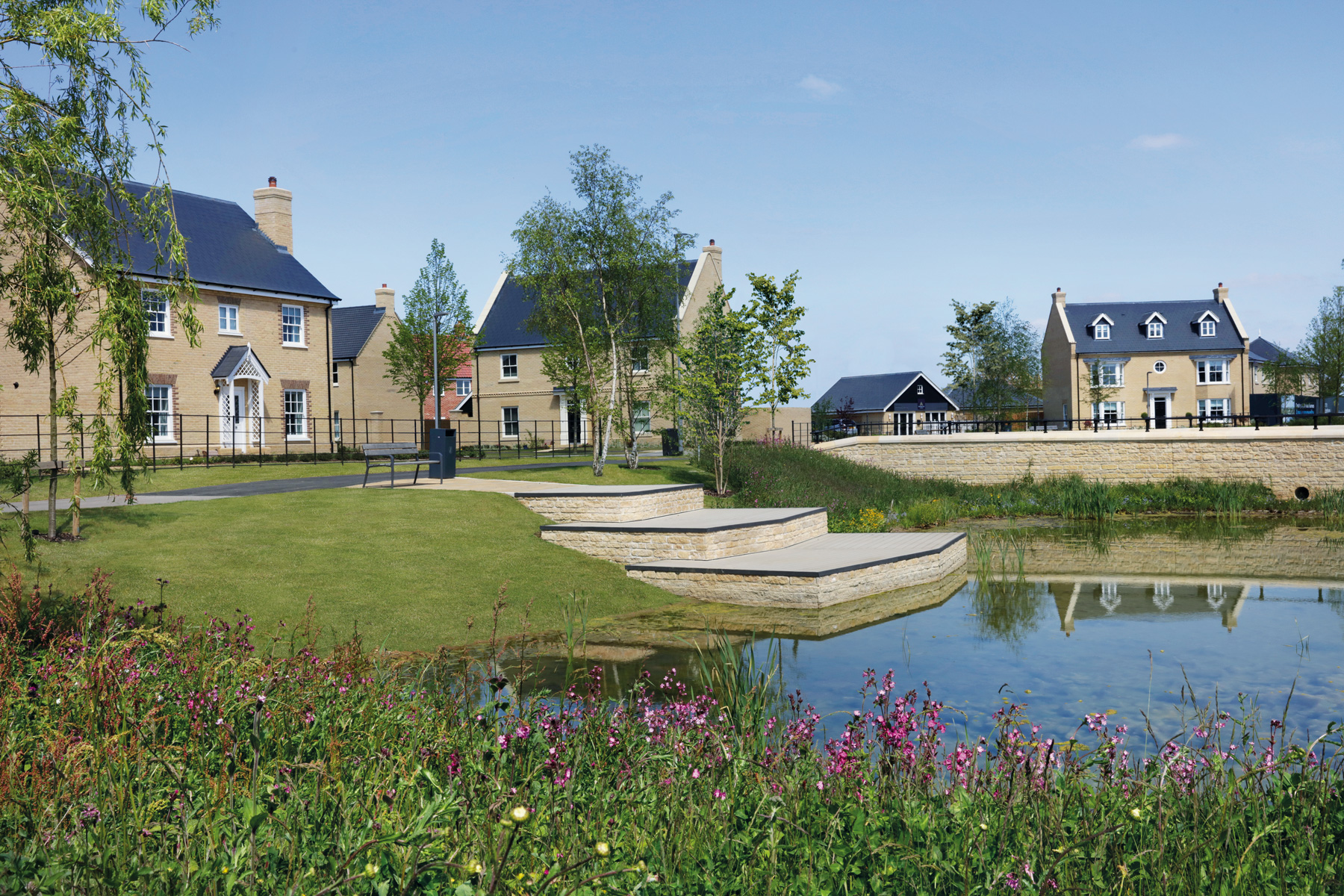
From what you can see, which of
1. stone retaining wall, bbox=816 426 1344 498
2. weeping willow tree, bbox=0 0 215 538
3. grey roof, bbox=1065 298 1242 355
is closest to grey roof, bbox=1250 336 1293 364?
grey roof, bbox=1065 298 1242 355

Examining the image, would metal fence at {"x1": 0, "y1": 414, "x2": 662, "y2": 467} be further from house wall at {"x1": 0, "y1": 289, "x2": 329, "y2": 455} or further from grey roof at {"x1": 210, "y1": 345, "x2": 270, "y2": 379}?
grey roof at {"x1": 210, "y1": 345, "x2": 270, "y2": 379}

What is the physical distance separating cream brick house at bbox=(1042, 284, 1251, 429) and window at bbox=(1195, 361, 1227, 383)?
0.05 meters

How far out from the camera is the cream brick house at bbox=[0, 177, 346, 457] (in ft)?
105

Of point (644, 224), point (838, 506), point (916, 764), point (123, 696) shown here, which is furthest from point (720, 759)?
point (644, 224)

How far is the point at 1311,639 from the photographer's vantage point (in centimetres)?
1061

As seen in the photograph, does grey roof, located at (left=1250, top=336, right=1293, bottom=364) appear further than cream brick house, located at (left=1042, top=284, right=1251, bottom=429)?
Yes

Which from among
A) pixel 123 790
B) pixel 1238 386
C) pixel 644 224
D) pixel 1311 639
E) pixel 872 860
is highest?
pixel 644 224

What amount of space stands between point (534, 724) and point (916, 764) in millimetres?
1966

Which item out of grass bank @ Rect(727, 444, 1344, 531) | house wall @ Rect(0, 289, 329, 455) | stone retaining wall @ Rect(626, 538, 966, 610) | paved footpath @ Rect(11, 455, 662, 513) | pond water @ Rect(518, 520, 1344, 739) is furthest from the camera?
house wall @ Rect(0, 289, 329, 455)

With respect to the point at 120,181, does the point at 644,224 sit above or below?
above

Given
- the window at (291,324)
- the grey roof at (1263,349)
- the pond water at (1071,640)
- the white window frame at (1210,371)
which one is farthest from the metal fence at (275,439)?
the grey roof at (1263,349)

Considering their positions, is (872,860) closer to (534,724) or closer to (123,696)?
(534,724)

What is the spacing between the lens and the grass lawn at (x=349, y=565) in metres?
10.6

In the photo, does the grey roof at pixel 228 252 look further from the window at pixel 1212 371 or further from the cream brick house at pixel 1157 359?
the window at pixel 1212 371
